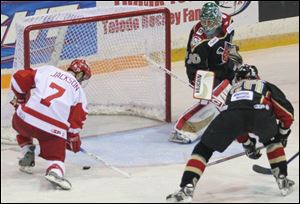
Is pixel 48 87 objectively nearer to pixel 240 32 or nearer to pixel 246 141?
pixel 246 141

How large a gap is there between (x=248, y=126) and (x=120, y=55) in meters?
1.99

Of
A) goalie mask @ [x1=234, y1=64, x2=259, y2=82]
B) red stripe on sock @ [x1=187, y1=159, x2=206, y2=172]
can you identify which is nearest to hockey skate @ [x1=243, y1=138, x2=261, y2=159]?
goalie mask @ [x1=234, y1=64, x2=259, y2=82]

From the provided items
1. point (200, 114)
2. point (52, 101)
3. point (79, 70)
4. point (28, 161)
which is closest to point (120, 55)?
point (200, 114)

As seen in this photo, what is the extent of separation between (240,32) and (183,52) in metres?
0.67

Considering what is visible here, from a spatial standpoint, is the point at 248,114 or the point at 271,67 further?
the point at 271,67

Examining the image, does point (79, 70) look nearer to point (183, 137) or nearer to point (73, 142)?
point (73, 142)

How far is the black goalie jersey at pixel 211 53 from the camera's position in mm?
5238

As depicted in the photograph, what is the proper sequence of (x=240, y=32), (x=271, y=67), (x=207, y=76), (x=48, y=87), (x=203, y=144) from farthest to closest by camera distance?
(x=240, y=32) < (x=271, y=67) < (x=207, y=76) < (x=48, y=87) < (x=203, y=144)

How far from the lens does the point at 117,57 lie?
19.2ft

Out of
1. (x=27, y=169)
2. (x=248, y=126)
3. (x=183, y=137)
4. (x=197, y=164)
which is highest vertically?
(x=248, y=126)

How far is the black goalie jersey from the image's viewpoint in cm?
524

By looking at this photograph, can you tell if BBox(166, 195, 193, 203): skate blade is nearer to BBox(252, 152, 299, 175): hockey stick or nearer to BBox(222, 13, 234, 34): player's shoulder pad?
BBox(252, 152, 299, 175): hockey stick

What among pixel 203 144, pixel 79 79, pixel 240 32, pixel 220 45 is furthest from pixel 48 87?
pixel 240 32

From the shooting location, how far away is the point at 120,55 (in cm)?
587
